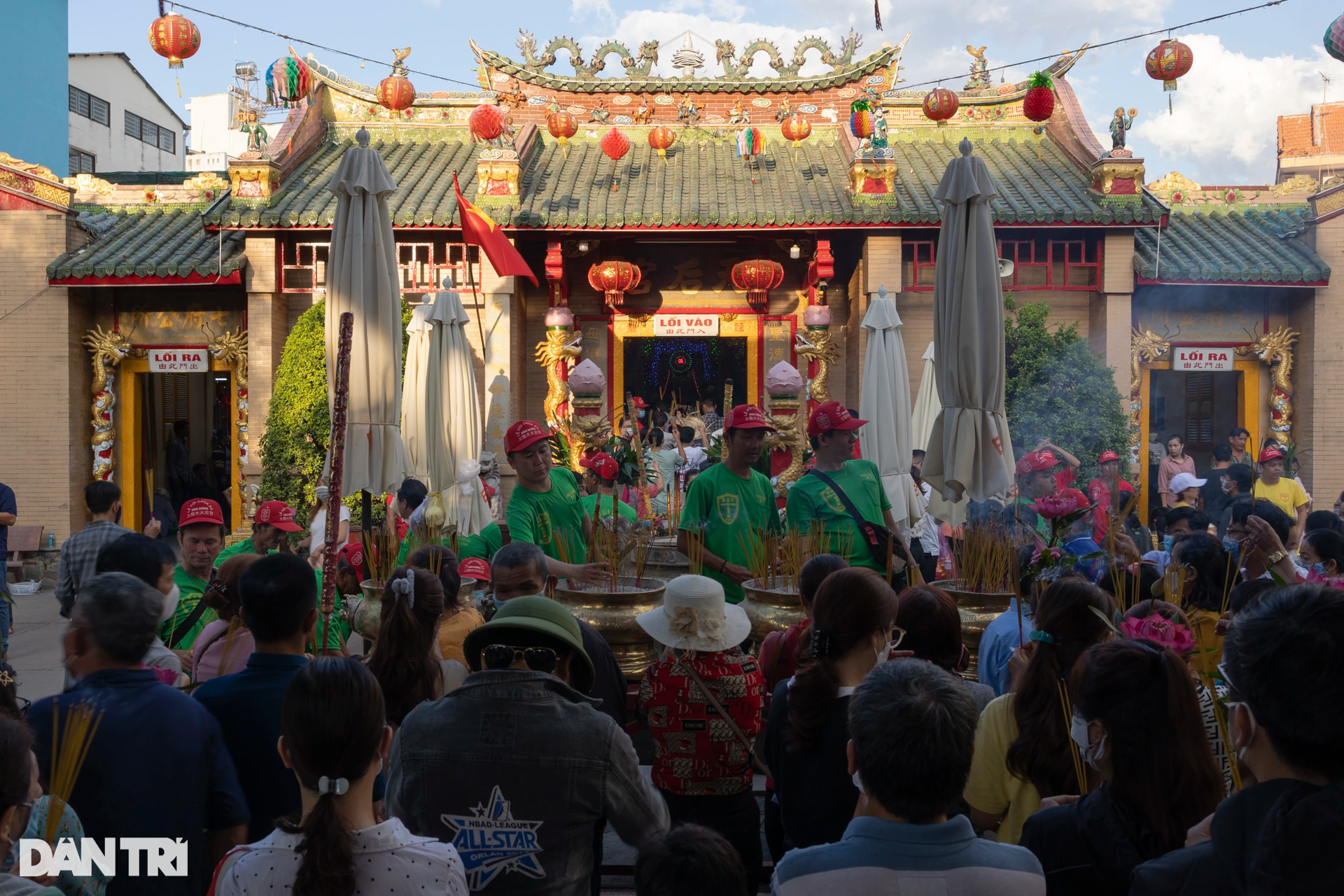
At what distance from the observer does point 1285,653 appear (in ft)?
4.24

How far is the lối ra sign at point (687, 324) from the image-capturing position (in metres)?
13.3

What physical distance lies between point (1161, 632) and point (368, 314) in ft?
16.6

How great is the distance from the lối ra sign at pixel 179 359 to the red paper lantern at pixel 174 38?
3.64 metres

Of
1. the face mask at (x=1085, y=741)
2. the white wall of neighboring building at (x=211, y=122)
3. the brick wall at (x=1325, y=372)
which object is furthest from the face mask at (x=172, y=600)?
the white wall of neighboring building at (x=211, y=122)

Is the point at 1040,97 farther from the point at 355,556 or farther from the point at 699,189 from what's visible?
the point at 355,556

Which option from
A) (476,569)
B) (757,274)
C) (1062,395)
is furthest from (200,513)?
(1062,395)

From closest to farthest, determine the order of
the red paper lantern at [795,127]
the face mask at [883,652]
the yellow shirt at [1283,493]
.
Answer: the face mask at [883,652]
the yellow shirt at [1283,493]
the red paper lantern at [795,127]

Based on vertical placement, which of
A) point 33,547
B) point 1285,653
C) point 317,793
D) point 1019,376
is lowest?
point 33,547

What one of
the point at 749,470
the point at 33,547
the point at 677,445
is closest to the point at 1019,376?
the point at 677,445

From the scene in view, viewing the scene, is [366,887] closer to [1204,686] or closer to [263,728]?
[263,728]

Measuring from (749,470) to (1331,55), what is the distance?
26.3 feet

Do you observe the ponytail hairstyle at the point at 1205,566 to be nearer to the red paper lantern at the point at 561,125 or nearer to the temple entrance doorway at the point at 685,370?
the temple entrance doorway at the point at 685,370

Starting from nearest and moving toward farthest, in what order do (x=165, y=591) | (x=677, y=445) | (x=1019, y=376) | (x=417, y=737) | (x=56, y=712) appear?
(x=417, y=737), (x=56, y=712), (x=165, y=591), (x=677, y=445), (x=1019, y=376)

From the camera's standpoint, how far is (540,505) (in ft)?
15.4
